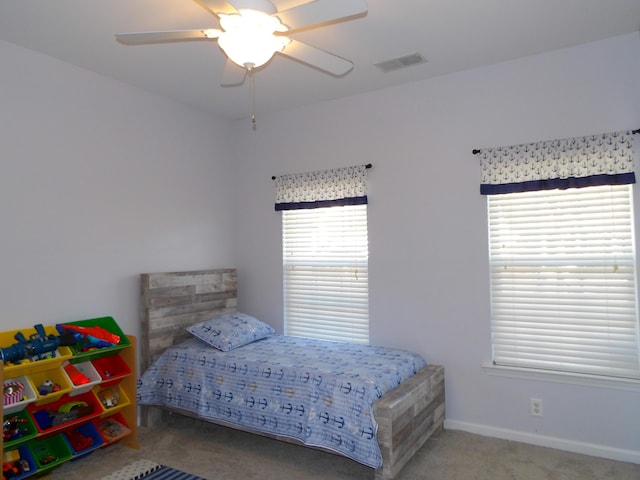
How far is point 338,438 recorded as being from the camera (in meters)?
2.66

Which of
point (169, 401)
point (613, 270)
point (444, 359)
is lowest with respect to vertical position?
point (169, 401)

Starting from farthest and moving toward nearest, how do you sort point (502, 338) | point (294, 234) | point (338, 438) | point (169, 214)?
point (294, 234) < point (169, 214) < point (502, 338) < point (338, 438)

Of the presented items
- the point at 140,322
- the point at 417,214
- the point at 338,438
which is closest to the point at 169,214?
the point at 140,322

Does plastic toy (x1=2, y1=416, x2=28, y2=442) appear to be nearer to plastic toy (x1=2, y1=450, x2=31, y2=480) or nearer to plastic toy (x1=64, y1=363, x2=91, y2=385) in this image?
plastic toy (x1=2, y1=450, x2=31, y2=480)

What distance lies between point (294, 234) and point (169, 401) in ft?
5.74

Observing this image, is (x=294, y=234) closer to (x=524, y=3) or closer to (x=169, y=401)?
(x=169, y=401)

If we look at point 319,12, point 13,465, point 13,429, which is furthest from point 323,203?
point 13,465

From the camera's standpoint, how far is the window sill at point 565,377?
283cm

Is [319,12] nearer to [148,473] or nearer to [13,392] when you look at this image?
[13,392]

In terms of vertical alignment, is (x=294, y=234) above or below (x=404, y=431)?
above

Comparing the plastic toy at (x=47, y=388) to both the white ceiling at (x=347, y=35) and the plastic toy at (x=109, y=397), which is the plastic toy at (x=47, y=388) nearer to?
the plastic toy at (x=109, y=397)

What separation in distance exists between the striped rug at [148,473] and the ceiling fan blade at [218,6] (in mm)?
2546

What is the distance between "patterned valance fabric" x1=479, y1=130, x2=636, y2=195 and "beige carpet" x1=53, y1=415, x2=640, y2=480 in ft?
5.70

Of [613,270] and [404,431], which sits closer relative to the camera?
[404,431]
